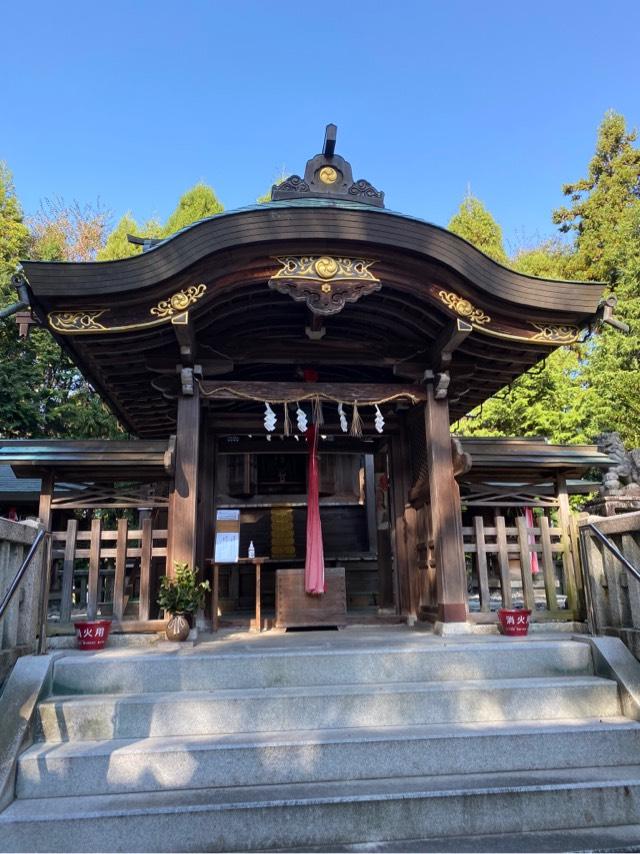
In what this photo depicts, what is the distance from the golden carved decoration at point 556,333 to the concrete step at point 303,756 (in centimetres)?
421

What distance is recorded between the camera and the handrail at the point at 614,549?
4689 millimetres

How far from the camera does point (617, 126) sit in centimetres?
2355

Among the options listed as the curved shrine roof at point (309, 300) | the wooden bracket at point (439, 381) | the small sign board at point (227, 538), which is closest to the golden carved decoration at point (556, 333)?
the curved shrine roof at point (309, 300)

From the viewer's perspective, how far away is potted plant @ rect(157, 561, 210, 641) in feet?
18.5

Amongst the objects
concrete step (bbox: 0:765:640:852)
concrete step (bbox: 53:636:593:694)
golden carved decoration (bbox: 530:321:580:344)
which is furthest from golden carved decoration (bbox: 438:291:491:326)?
concrete step (bbox: 0:765:640:852)

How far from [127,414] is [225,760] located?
6262 mm

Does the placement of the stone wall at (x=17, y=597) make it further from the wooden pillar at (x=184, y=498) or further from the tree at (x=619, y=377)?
the tree at (x=619, y=377)

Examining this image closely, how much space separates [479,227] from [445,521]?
20.0 metres

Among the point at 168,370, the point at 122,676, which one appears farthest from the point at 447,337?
the point at 122,676

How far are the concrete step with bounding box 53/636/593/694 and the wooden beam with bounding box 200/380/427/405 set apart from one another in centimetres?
299

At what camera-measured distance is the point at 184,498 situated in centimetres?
616

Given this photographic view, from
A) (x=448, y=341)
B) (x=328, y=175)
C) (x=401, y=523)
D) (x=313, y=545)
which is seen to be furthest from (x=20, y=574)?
(x=328, y=175)

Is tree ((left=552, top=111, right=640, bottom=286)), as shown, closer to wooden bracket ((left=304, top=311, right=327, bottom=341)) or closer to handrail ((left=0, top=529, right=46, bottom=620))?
wooden bracket ((left=304, top=311, right=327, bottom=341))

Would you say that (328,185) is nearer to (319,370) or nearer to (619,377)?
(319,370)
